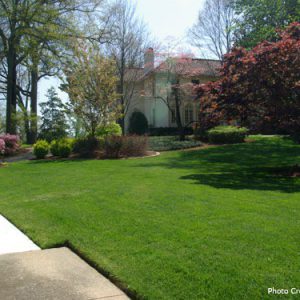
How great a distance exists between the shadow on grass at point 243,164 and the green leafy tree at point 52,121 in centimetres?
1145

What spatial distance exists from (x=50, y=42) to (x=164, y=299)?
82.6ft

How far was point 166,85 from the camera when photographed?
28.6 meters

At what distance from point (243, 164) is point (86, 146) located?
8.60 metres

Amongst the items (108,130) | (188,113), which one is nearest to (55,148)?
(108,130)

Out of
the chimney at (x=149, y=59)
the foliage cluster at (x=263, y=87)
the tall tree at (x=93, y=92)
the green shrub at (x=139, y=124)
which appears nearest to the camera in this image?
the foliage cluster at (x=263, y=87)

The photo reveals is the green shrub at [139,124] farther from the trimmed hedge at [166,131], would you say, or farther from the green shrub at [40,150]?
the green shrub at [40,150]

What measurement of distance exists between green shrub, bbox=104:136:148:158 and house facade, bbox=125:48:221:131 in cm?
849

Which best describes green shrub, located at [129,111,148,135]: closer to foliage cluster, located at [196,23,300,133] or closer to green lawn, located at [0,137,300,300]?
foliage cluster, located at [196,23,300,133]

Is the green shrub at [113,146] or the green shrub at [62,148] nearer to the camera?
the green shrub at [113,146]

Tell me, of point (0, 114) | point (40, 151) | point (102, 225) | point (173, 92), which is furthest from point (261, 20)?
point (0, 114)

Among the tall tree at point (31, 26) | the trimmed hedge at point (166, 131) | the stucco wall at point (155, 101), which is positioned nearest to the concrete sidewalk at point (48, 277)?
the tall tree at point (31, 26)

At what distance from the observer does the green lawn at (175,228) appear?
3.70 m

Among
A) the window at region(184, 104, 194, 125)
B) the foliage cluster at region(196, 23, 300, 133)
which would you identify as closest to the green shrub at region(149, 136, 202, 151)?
the window at region(184, 104, 194, 125)

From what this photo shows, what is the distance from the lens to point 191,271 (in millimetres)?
3873
